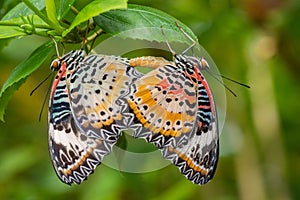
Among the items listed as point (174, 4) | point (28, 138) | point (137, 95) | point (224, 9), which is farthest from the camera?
point (28, 138)

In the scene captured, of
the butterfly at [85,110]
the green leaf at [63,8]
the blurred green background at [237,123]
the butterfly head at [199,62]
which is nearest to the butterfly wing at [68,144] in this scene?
the butterfly at [85,110]

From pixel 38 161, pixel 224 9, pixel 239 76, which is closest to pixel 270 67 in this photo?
pixel 239 76

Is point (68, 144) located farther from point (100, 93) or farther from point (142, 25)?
point (142, 25)

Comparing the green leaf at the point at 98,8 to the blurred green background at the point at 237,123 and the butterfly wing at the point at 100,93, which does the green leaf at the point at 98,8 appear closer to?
the butterfly wing at the point at 100,93

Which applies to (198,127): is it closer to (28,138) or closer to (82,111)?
(82,111)

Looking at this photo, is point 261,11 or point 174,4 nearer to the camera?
point 174,4

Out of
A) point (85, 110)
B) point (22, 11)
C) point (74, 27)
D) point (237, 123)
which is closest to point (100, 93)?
point (85, 110)
